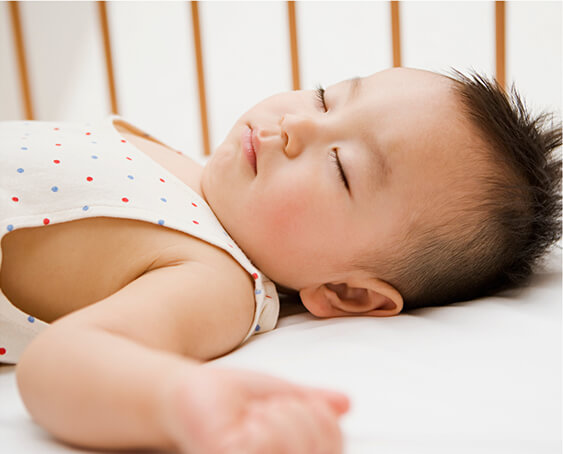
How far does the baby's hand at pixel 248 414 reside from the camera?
1.12 feet

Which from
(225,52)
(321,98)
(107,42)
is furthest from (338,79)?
(321,98)

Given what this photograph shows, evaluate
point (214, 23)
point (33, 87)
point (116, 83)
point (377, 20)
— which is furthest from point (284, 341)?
point (33, 87)

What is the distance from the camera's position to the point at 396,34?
1659 mm

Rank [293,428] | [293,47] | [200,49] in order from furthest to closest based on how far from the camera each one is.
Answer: [200,49] < [293,47] < [293,428]

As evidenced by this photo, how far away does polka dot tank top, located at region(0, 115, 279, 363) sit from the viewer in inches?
26.8

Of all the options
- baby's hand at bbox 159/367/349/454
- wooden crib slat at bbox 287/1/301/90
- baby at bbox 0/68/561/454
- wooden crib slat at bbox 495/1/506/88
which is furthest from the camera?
wooden crib slat at bbox 287/1/301/90

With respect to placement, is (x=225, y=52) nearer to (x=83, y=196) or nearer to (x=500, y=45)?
(x=500, y=45)

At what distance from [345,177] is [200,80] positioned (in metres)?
1.32

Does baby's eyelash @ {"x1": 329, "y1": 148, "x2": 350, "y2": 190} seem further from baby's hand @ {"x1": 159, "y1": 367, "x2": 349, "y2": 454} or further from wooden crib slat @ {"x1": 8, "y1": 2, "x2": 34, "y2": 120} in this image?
wooden crib slat @ {"x1": 8, "y1": 2, "x2": 34, "y2": 120}

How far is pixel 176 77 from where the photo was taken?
6.84 ft

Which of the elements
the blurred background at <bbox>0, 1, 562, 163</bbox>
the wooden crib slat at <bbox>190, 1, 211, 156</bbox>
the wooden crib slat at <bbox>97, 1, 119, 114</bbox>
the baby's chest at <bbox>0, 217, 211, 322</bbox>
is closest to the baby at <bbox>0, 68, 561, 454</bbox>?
the baby's chest at <bbox>0, 217, 211, 322</bbox>

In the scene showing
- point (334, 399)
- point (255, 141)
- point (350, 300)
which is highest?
point (255, 141)

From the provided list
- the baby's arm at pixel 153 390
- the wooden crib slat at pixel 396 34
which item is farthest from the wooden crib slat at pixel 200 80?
the baby's arm at pixel 153 390

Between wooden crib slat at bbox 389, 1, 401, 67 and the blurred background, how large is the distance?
0.02 metres
